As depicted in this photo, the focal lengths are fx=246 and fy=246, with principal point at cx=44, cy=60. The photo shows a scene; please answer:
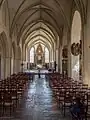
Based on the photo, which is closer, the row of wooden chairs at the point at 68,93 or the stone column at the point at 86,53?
the row of wooden chairs at the point at 68,93

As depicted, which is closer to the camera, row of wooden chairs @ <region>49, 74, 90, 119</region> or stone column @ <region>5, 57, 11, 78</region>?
row of wooden chairs @ <region>49, 74, 90, 119</region>

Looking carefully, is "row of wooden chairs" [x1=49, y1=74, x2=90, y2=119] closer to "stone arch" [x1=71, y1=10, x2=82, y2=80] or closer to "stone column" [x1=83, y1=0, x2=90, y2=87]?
"stone column" [x1=83, y1=0, x2=90, y2=87]

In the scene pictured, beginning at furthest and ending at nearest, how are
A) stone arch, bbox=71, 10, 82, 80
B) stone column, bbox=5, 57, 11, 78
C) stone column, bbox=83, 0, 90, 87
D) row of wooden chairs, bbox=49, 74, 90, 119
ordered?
stone column, bbox=5, 57, 11, 78 < stone arch, bbox=71, 10, 82, 80 < stone column, bbox=83, 0, 90, 87 < row of wooden chairs, bbox=49, 74, 90, 119

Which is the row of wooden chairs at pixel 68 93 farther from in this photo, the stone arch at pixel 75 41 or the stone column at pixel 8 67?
the stone column at pixel 8 67

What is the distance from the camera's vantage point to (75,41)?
27.0m

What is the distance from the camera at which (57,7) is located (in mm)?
27906

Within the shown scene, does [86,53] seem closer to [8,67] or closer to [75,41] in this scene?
[75,41]

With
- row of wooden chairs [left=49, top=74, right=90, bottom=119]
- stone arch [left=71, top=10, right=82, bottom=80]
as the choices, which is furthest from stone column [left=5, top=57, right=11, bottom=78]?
row of wooden chairs [left=49, top=74, right=90, bottom=119]

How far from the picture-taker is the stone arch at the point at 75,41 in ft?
79.1

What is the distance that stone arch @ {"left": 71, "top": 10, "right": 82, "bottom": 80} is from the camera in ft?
79.1

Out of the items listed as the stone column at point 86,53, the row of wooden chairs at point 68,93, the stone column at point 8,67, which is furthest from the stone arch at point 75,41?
the row of wooden chairs at point 68,93

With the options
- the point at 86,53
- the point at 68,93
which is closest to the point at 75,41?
the point at 86,53

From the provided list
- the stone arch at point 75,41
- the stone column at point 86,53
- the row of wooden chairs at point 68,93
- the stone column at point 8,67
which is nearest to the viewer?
the row of wooden chairs at point 68,93

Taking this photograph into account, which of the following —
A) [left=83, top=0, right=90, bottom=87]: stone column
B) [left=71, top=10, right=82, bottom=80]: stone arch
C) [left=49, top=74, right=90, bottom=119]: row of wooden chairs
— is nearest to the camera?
[left=49, top=74, right=90, bottom=119]: row of wooden chairs
